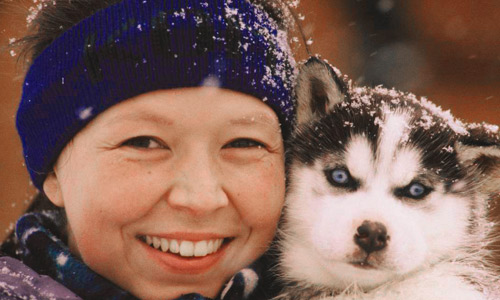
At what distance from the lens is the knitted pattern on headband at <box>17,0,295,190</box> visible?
198cm

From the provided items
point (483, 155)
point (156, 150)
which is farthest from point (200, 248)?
point (483, 155)

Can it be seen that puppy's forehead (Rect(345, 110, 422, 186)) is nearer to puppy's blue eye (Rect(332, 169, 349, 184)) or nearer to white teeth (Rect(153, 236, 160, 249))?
puppy's blue eye (Rect(332, 169, 349, 184))

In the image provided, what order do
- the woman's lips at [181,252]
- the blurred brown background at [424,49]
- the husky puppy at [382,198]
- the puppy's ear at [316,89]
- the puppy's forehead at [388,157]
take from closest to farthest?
the woman's lips at [181,252]
the husky puppy at [382,198]
the puppy's forehead at [388,157]
the puppy's ear at [316,89]
the blurred brown background at [424,49]

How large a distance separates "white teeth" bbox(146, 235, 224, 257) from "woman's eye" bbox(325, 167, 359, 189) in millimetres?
720

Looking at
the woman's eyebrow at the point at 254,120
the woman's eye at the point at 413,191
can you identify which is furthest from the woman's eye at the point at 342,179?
the woman's eyebrow at the point at 254,120

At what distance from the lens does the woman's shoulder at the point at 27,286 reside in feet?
6.20

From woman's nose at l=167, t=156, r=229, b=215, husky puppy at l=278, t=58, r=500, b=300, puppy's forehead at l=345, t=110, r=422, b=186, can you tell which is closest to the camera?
woman's nose at l=167, t=156, r=229, b=215

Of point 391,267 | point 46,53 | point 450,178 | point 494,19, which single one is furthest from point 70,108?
point 494,19

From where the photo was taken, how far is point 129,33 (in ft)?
6.48

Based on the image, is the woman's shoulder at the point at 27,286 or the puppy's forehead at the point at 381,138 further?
the puppy's forehead at the point at 381,138

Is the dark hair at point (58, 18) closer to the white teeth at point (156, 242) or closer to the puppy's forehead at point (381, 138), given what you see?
the puppy's forehead at point (381, 138)

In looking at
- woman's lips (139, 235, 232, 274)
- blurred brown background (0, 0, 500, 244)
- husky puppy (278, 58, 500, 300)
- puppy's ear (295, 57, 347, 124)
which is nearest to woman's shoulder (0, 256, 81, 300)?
Result: woman's lips (139, 235, 232, 274)

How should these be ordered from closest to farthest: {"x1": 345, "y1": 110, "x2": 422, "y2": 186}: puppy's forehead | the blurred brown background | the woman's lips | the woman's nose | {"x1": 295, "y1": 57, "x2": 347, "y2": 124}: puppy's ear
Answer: the woman's nose, the woman's lips, {"x1": 345, "y1": 110, "x2": 422, "y2": 186}: puppy's forehead, {"x1": 295, "y1": 57, "x2": 347, "y2": 124}: puppy's ear, the blurred brown background

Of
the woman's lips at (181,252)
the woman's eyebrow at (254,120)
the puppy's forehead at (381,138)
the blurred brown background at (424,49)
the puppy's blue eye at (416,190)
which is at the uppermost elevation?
the blurred brown background at (424,49)
